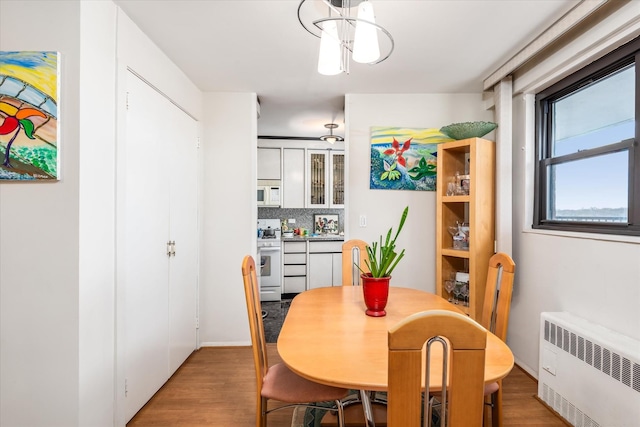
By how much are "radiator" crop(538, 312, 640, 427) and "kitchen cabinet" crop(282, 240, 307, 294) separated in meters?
3.17

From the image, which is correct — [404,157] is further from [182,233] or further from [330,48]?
[182,233]

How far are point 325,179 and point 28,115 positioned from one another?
391cm

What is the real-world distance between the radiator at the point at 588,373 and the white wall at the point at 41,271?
8.56 feet

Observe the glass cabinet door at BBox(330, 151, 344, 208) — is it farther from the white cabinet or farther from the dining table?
the dining table

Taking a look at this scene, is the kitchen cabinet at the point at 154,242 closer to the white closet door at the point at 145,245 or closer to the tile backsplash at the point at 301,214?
the white closet door at the point at 145,245

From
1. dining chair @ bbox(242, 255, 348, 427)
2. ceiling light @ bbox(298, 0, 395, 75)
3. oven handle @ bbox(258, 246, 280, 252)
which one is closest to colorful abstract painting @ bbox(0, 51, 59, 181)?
dining chair @ bbox(242, 255, 348, 427)

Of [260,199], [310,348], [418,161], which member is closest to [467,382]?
[310,348]

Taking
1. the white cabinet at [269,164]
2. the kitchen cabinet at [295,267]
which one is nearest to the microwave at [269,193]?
the white cabinet at [269,164]

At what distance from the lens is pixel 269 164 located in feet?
16.2

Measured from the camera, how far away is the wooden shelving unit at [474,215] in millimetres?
2609

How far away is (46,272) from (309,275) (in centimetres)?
353

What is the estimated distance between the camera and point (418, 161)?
122 inches

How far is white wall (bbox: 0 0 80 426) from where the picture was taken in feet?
4.85

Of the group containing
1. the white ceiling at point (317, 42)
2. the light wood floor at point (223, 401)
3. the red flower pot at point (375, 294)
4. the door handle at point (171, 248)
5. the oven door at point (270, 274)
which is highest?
the white ceiling at point (317, 42)
